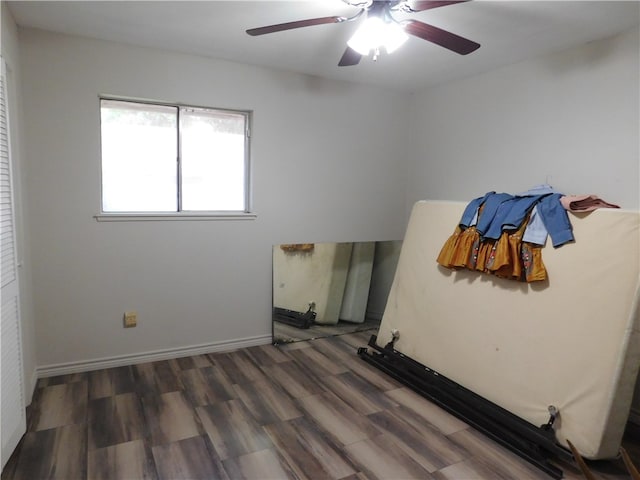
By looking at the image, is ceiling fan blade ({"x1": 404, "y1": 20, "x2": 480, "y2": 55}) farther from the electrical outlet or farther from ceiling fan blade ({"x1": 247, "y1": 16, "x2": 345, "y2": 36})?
the electrical outlet

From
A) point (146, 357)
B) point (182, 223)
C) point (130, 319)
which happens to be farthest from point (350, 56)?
point (146, 357)

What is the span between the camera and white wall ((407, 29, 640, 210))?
2.61 metres

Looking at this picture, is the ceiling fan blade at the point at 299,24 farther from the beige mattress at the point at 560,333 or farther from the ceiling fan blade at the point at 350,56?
the beige mattress at the point at 560,333

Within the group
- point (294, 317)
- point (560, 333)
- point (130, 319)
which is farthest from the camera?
point (294, 317)

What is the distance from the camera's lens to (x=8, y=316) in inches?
80.2

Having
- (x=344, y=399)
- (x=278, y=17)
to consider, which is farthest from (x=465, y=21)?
(x=344, y=399)

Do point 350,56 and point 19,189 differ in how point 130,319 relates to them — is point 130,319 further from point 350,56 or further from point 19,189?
point 350,56

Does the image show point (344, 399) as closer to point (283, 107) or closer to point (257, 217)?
point (257, 217)

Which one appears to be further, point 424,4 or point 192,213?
point 192,213

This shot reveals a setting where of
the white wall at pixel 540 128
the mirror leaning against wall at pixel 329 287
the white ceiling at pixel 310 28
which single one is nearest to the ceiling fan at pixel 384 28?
the white ceiling at pixel 310 28

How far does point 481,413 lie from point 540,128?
→ 212 centimetres

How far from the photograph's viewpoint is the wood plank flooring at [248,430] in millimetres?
2051

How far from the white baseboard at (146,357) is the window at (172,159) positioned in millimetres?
1147

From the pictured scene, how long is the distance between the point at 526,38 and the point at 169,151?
2.74 metres
